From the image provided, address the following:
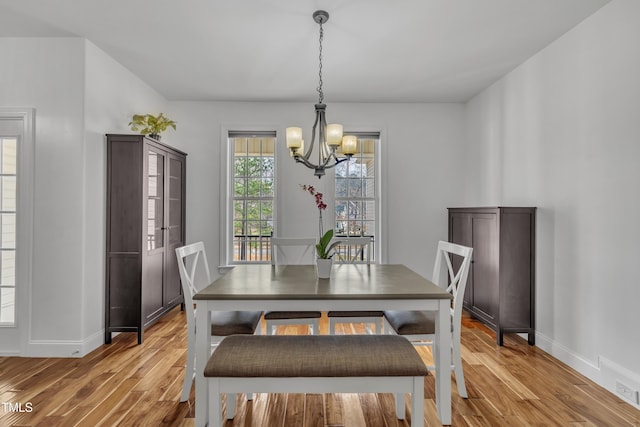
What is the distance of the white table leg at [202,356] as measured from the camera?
5.67 ft

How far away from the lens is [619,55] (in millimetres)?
2295

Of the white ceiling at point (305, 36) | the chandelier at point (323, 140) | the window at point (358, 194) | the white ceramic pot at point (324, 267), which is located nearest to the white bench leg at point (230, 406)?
the white ceramic pot at point (324, 267)

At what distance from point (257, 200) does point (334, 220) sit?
103cm

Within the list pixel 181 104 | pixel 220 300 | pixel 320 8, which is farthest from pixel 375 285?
pixel 181 104

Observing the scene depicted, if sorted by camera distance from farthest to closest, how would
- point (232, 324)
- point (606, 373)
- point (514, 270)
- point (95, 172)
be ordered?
point (514, 270) → point (95, 172) → point (606, 373) → point (232, 324)

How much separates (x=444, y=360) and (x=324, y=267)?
0.85 meters

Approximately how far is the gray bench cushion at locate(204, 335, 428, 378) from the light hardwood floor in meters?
0.60

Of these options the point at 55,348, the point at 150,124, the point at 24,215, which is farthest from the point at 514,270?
the point at 24,215

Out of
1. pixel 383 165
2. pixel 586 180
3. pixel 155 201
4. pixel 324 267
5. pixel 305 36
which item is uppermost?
pixel 305 36

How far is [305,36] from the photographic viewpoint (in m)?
2.81

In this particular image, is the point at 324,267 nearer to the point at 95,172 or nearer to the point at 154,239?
the point at 154,239

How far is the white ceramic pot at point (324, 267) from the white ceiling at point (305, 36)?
1724mm

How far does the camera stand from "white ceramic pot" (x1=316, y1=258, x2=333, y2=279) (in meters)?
2.23

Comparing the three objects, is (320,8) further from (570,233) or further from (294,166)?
(570,233)
